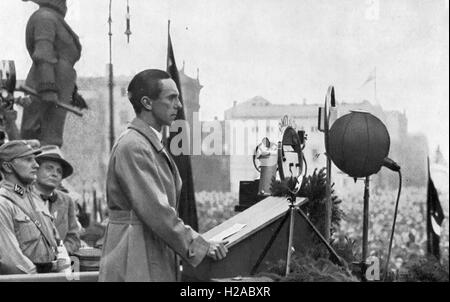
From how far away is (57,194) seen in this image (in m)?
3.96

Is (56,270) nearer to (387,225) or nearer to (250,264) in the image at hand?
(250,264)

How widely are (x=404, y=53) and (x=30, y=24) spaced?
1695 mm

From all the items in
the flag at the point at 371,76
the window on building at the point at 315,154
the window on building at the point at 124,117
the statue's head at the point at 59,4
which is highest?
the statue's head at the point at 59,4

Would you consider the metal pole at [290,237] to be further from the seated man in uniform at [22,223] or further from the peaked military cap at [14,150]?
the peaked military cap at [14,150]

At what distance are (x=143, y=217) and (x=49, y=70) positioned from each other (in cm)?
127

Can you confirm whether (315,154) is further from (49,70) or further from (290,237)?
(49,70)

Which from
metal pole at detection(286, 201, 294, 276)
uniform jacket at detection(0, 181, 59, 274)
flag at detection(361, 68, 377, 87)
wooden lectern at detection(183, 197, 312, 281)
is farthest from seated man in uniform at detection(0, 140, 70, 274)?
flag at detection(361, 68, 377, 87)

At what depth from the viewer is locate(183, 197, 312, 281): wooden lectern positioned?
3.05 meters

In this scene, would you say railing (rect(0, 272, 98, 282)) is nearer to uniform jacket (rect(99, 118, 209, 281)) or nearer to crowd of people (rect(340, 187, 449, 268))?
uniform jacket (rect(99, 118, 209, 281))

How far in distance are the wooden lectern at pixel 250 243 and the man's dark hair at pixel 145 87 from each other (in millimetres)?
568

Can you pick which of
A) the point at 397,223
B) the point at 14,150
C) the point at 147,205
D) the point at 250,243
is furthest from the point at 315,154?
the point at 14,150

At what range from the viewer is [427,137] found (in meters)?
4.17

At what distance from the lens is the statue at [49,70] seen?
3881 mm

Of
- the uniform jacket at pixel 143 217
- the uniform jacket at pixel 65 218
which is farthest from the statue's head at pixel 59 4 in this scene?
the uniform jacket at pixel 143 217
